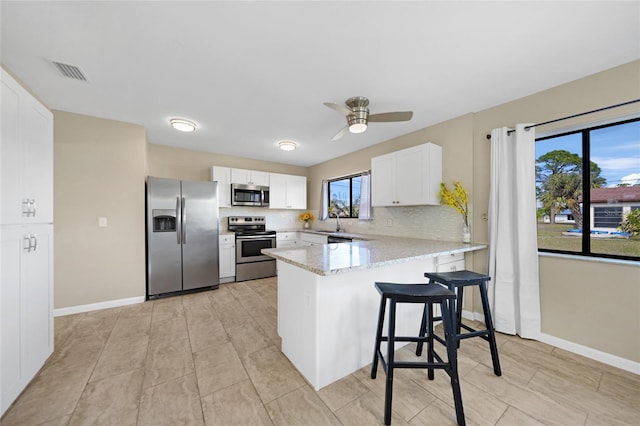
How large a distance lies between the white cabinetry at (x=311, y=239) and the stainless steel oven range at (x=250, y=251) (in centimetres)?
65

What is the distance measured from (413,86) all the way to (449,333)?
2162 millimetres

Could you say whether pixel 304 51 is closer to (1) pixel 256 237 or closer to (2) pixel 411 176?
(2) pixel 411 176

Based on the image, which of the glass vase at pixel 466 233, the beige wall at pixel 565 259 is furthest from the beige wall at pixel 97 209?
the glass vase at pixel 466 233

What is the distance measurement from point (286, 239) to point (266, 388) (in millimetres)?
3425

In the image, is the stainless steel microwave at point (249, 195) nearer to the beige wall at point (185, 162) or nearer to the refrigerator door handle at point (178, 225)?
the beige wall at point (185, 162)

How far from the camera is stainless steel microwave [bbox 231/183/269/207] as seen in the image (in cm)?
458

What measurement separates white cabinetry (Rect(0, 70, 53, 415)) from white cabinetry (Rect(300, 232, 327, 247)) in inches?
132

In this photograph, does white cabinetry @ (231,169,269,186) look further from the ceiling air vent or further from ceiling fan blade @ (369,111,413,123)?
ceiling fan blade @ (369,111,413,123)

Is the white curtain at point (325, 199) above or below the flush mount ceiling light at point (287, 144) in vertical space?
below

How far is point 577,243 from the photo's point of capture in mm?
2240

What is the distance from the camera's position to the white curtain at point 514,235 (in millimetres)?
2320

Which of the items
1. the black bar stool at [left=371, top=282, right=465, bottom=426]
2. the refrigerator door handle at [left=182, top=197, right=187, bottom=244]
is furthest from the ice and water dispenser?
the black bar stool at [left=371, top=282, right=465, bottom=426]

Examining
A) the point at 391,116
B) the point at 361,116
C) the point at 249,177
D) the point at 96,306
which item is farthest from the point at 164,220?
the point at 391,116

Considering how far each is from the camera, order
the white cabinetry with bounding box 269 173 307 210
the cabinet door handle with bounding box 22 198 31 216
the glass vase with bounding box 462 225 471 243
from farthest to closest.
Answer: the white cabinetry with bounding box 269 173 307 210
the glass vase with bounding box 462 225 471 243
the cabinet door handle with bounding box 22 198 31 216
